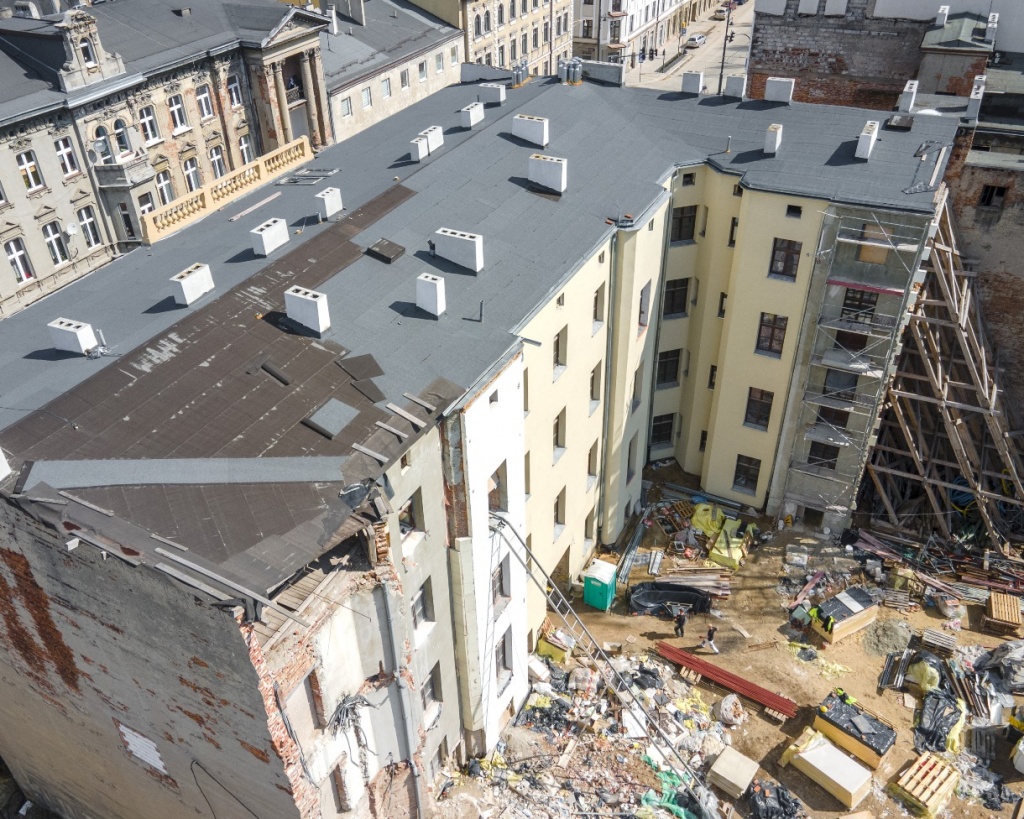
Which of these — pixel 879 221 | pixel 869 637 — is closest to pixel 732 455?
pixel 869 637

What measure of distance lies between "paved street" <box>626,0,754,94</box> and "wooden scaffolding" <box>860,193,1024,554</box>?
55.1 m

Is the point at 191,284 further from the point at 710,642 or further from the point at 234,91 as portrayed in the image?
the point at 234,91

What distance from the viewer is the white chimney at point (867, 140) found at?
29.8 metres

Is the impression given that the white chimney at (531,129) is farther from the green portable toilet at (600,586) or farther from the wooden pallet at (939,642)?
the wooden pallet at (939,642)

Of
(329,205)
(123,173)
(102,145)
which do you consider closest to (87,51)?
(102,145)

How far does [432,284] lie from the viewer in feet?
72.6

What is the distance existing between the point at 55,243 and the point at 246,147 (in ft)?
45.8

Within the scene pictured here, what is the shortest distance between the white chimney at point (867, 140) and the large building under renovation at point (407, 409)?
0.11 m

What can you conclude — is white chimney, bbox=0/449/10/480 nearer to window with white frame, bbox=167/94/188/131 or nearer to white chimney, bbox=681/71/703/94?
white chimney, bbox=681/71/703/94

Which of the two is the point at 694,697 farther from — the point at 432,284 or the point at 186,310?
the point at 186,310

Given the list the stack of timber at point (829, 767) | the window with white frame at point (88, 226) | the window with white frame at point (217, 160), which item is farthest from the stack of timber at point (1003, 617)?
the window with white frame at point (88, 226)

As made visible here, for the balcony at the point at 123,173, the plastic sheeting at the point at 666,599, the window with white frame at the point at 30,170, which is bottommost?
the plastic sheeting at the point at 666,599

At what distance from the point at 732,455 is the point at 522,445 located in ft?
50.3

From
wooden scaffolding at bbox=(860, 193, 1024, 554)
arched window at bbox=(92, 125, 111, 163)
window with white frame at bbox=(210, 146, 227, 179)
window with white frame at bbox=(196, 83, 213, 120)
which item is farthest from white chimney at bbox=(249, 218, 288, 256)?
window with white frame at bbox=(210, 146, 227, 179)
